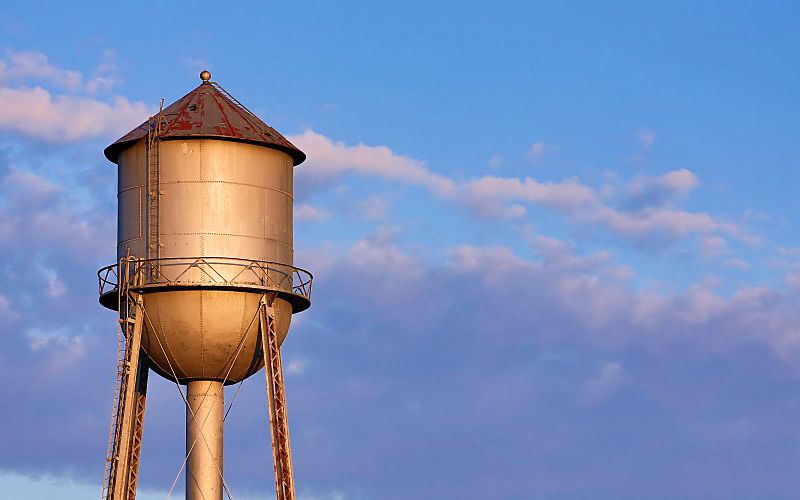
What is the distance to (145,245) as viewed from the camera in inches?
2596

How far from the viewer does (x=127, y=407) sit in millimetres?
65250

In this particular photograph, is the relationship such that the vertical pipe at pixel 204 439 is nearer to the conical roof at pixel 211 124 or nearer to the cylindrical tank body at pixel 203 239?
the cylindrical tank body at pixel 203 239

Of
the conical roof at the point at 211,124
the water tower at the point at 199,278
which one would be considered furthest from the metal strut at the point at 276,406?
the conical roof at the point at 211,124

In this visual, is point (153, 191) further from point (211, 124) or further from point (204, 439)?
point (204, 439)

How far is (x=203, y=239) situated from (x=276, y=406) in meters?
5.65

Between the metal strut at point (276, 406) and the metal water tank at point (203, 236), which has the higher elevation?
the metal water tank at point (203, 236)

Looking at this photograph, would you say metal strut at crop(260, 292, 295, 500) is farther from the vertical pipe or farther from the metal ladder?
the metal ladder

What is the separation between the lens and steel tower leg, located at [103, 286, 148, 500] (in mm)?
64938

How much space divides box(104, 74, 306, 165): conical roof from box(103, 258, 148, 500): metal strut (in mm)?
4077

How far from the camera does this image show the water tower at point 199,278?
6550 cm

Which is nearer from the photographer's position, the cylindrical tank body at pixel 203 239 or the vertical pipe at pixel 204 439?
the cylindrical tank body at pixel 203 239

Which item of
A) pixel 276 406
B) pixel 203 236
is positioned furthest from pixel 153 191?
pixel 276 406

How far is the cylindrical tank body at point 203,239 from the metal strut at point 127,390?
47 centimetres

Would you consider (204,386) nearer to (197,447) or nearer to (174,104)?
(197,447)
